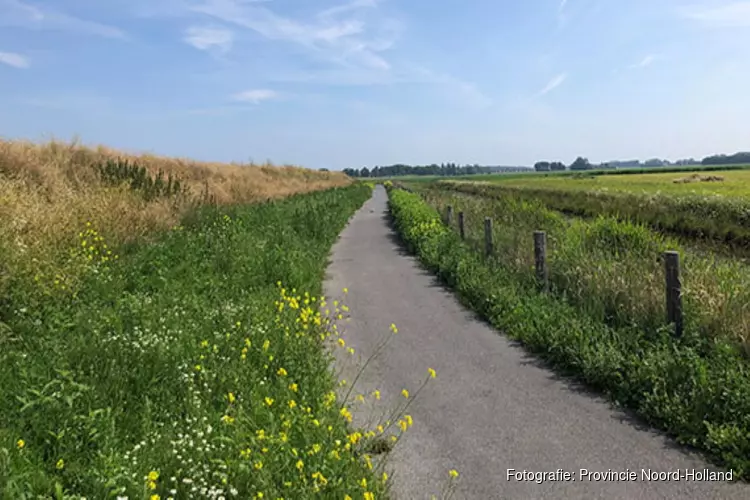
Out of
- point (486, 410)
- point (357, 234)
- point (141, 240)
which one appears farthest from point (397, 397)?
point (357, 234)

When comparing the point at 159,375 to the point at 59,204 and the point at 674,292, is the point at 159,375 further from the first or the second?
the point at 59,204

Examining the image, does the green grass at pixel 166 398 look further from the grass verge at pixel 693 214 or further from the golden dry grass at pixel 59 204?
the grass verge at pixel 693 214

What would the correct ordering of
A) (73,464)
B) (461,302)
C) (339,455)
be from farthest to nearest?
(461,302) < (339,455) < (73,464)

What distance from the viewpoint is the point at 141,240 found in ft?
36.7

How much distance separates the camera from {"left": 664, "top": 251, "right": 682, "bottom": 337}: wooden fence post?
5746mm

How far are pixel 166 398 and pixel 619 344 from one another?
4542mm

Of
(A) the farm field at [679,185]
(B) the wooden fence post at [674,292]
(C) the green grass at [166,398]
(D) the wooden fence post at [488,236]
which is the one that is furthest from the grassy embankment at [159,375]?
(A) the farm field at [679,185]

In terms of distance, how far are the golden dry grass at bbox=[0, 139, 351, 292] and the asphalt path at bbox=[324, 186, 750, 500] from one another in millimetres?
4294

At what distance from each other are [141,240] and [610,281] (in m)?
8.95

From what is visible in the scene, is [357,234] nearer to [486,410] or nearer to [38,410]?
[486,410]

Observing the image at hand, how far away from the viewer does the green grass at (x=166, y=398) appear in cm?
299

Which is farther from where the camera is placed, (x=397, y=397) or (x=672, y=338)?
(x=672, y=338)

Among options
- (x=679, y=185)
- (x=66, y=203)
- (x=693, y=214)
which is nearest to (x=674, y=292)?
(x=66, y=203)

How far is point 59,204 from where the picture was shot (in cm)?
958
